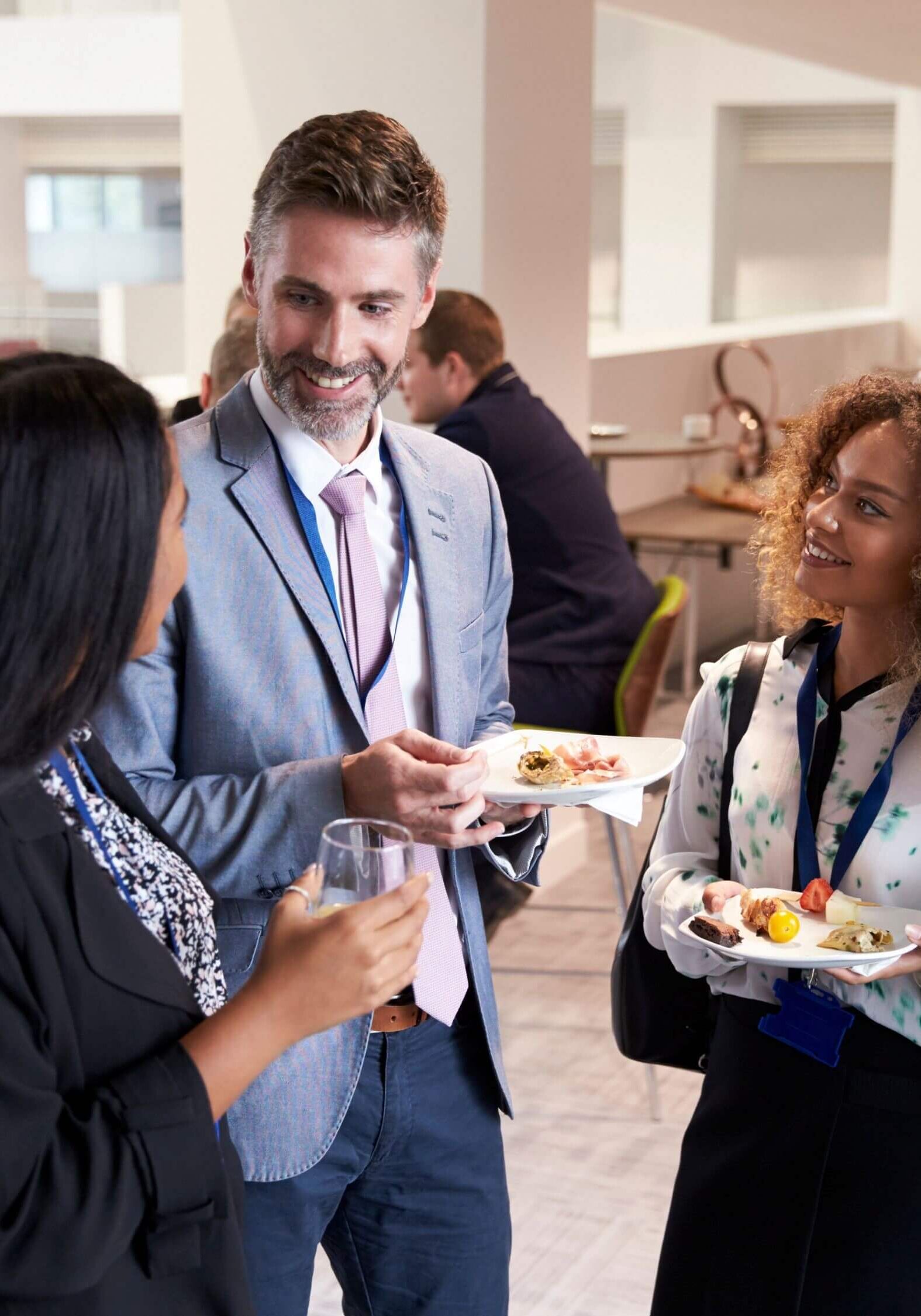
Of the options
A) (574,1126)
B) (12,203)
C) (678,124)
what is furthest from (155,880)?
(12,203)

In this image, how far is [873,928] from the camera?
60.1 inches

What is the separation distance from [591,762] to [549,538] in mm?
1986

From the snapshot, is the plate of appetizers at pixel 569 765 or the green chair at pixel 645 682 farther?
the green chair at pixel 645 682

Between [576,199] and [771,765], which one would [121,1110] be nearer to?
[771,765]

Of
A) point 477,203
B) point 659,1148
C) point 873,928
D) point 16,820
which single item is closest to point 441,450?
point 873,928

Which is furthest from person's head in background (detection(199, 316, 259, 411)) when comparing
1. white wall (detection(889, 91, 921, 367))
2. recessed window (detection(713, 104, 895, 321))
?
recessed window (detection(713, 104, 895, 321))

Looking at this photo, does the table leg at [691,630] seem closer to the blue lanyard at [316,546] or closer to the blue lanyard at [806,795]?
the blue lanyard at [806,795]

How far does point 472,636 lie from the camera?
1.66 metres

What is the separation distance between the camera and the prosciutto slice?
1607mm

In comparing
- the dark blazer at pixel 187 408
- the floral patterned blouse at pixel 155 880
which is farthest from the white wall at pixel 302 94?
the floral patterned blouse at pixel 155 880

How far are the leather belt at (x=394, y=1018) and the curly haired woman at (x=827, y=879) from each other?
0.32m

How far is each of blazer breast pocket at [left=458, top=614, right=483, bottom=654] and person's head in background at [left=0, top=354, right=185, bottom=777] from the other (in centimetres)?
67

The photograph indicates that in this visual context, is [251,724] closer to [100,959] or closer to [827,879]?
[100,959]

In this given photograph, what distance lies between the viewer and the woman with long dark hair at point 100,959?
0.94 metres
